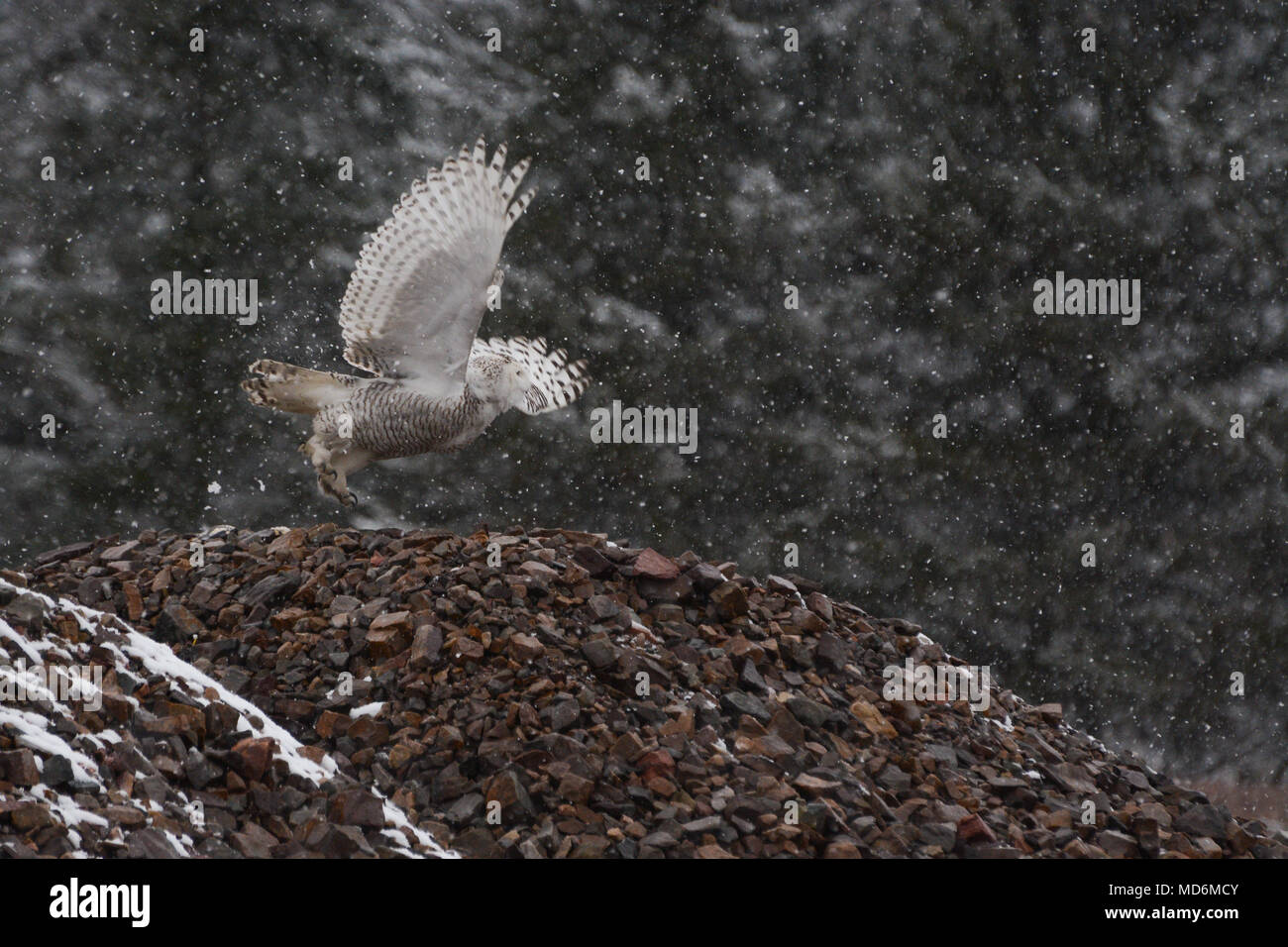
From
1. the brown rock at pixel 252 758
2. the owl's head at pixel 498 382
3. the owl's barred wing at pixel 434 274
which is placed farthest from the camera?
the owl's head at pixel 498 382

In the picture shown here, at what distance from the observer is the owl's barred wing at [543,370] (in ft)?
16.5

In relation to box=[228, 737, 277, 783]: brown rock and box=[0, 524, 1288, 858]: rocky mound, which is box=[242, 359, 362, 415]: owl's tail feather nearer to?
box=[0, 524, 1288, 858]: rocky mound

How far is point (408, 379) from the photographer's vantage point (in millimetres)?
4688

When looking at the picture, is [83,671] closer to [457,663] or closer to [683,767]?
[457,663]

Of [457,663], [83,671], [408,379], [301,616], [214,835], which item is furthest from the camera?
[408,379]

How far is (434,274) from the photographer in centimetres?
429

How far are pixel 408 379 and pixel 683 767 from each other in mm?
2040

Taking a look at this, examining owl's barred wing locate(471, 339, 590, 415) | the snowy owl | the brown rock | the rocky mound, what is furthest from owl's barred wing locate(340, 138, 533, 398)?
the brown rock

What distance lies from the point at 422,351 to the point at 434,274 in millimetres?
402

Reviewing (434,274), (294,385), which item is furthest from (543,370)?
(294,385)

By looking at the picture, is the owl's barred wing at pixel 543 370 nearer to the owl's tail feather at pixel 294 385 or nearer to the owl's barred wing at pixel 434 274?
the owl's barred wing at pixel 434 274

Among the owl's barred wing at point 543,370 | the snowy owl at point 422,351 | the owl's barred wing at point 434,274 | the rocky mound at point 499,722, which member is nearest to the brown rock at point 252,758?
the rocky mound at point 499,722

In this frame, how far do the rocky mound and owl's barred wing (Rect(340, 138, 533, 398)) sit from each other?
78 cm
